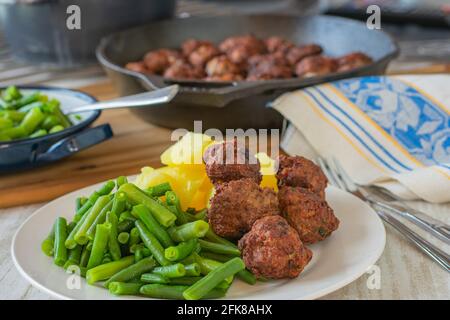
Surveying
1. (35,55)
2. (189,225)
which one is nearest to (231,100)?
(189,225)

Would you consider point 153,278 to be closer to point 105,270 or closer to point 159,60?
point 105,270

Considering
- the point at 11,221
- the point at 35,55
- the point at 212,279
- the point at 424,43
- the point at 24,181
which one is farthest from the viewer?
the point at 424,43

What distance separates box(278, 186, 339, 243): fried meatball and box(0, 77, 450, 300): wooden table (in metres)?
0.11

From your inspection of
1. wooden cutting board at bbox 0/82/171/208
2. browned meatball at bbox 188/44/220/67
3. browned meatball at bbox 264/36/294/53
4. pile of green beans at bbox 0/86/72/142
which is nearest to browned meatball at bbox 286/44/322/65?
browned meatball at bbox 264/36/294/53

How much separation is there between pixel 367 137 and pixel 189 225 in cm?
88

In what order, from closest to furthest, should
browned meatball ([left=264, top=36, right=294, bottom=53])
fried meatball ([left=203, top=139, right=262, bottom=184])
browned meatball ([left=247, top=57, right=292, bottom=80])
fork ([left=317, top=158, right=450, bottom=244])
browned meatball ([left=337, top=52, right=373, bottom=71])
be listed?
1. fried meatball ([left=203, top=139, right=262, bottom=184])
2. fork ([left=317, top=158, right=450, bottom=244])
3. browned meatball ([left=247, top=57, right=292, bottom=80])
4. browned meatball ([left=337, top=52, right=373, bottom=71])
5. browned meatball ([left=264, top=36, right=294, bottom=53])

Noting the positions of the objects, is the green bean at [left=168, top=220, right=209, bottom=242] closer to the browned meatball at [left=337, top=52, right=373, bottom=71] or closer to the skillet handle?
the skillet handle

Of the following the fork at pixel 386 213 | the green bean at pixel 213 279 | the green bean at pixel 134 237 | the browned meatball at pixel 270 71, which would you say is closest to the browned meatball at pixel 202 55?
the browned meatball at pixel 270 71

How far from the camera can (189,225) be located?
1275 mm

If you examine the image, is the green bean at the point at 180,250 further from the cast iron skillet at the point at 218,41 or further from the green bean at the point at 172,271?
the cast iron skillet at the point at 218,41

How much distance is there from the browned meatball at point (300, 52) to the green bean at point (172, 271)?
131cm

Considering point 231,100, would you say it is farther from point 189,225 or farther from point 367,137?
point 189,225

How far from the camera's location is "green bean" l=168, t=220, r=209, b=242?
1259 mm

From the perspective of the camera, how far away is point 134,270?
1.24 meters
